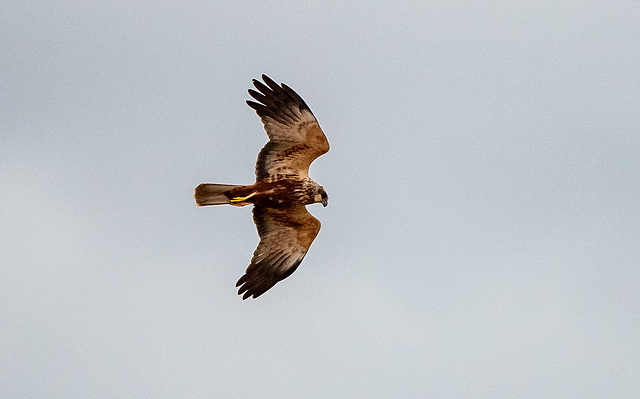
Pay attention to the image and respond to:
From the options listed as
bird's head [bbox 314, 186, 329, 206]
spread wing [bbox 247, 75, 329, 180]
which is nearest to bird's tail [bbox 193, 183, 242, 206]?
spread wing [bbox 247, 75, 329, 180]

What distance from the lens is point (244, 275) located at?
2353 cm

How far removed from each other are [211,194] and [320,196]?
2332 millimetres

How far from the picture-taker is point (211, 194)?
23.0 meters

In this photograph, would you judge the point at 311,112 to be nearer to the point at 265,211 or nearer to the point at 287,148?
the point at 287,148

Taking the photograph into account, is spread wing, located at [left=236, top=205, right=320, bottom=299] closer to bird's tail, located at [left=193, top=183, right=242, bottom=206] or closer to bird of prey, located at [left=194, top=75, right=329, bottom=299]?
bird of prey, located at [left=194, top=75, right=329, bottom=299]

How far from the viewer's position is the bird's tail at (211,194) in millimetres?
22984

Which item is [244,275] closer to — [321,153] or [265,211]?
[265,211]

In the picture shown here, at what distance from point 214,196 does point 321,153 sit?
2.47 m

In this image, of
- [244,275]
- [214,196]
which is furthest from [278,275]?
[214,196]

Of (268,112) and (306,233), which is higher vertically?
(268,112)

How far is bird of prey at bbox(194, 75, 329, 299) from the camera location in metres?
23.0

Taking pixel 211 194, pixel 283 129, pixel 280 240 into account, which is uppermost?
pixel 283 129

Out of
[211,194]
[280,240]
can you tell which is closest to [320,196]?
[280,240]

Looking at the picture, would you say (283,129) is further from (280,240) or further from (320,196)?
(280,240)
